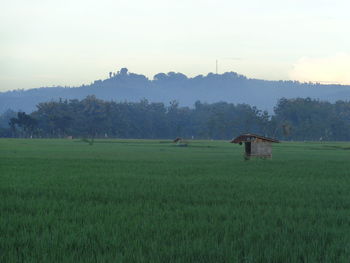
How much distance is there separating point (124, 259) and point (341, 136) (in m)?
161

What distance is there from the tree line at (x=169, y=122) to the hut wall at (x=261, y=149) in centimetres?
9997

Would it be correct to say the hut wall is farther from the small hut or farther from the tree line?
the tree line

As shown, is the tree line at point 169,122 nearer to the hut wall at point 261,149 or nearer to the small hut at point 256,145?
the hut wall at point 261,149

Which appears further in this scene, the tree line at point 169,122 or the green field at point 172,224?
the tree line at point 169,122

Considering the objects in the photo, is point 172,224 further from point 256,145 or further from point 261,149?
point 261,149

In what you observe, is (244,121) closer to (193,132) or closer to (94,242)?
(193,132)

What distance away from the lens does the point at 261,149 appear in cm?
4081

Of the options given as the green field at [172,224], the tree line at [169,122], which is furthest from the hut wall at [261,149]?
the tree line at [169,122]

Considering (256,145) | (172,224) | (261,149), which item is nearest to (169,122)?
(261,149)

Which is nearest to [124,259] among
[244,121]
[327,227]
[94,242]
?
[94,242]

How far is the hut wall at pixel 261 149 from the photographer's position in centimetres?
4041

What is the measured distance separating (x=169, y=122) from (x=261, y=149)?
134036 mm

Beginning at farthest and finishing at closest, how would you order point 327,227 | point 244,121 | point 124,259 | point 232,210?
1. point 244,121
2. point 232,210
3. point 327,227
4. point 124,259

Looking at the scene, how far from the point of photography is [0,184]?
1809 cm
